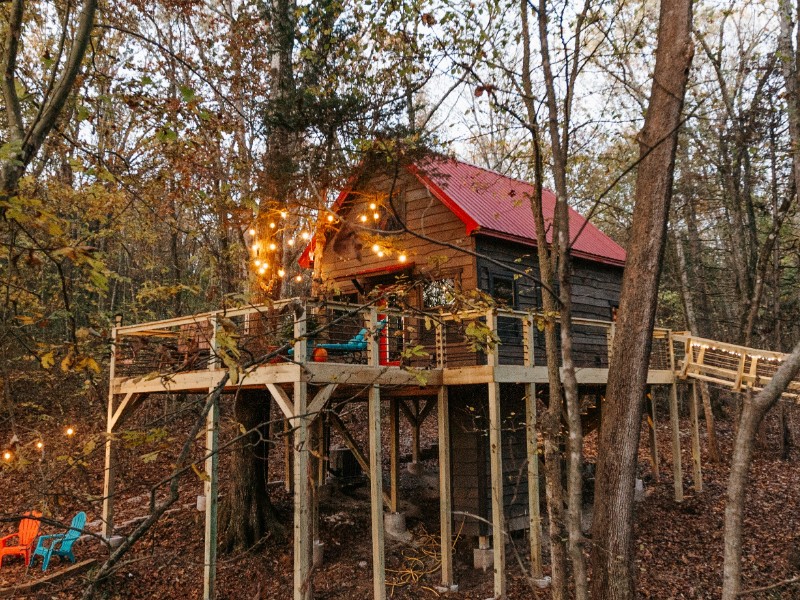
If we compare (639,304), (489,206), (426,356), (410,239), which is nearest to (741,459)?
(639,304)

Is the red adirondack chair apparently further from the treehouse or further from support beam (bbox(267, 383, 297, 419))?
support beam (bbox(267, 383, 297, 419))

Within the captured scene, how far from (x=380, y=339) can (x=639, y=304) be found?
16.1ft

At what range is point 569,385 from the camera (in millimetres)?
6133

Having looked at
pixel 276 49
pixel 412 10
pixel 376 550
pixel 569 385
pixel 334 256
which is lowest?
pixel 376 550

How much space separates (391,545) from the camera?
38.3 ft

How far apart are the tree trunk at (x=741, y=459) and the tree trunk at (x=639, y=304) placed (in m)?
1.37

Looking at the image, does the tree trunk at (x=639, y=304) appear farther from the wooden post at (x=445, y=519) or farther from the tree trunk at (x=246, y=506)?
the tree trunk at (x=246, y=506)

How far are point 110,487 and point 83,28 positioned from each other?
33.0 ft

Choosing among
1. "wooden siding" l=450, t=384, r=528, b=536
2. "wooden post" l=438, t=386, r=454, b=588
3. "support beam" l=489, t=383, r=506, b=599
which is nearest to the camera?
"support beam" l=489, t=383, r=506, b=599

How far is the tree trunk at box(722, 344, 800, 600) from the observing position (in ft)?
16.4

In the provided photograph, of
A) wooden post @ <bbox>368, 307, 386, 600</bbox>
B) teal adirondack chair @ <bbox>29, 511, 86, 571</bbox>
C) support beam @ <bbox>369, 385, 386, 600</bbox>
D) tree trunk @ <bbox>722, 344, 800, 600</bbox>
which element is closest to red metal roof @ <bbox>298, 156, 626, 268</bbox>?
wooden post @ <bbox>368, 307, 386, 600</bbox>

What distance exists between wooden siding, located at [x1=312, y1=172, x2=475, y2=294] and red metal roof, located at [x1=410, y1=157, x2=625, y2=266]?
0.38 metres

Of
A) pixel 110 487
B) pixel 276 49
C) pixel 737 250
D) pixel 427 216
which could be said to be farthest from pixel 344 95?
pixel 737 250

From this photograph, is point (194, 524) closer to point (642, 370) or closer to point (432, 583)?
point (432, 583)
